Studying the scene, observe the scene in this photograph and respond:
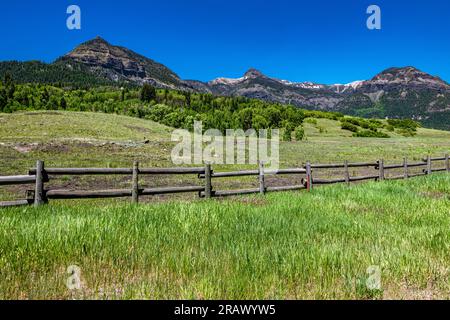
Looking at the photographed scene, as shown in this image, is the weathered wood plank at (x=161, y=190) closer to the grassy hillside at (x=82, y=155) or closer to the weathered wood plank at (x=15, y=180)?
the grassy hillside at (x=82, y=155)

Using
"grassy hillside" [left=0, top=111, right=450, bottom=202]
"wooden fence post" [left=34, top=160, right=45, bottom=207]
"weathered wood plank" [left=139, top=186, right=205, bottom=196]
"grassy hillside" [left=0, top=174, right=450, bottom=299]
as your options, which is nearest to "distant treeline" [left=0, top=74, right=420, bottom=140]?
"grassy hillside" [left=0, top=111, right=450, bottom=202]

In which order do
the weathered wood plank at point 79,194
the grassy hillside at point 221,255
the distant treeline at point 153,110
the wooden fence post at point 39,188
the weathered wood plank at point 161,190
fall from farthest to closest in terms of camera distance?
the distant treeline at point 153,110 < the weathered wood plank at point 161,190 < the weathered wood plank at point 79,194 < the wooden fence post at point 39,188 < the grassy hillside at point 221,255

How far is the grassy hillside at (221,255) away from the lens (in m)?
4.11

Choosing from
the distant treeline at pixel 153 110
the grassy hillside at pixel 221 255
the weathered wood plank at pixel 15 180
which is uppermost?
the distant treeline at pixel 153 110

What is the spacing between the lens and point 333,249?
213 inches

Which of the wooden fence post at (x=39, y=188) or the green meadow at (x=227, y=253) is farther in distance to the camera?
the wooden fence post at (x=39, y=188)

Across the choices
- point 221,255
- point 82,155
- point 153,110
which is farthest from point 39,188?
point 153,110

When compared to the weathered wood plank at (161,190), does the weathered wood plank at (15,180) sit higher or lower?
higher

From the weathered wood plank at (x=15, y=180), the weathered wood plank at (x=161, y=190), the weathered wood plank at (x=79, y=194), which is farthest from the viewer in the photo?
the weathered wood plank at (x=161, y=190)

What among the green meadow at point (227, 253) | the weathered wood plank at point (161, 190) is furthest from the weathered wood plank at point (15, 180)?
the weathered wood plank at point (161, 190)

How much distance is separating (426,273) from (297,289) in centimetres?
188

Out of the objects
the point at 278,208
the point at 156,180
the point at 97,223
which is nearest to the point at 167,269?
the point at 97,223

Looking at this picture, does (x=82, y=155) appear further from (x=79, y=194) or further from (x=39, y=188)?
(x=39, y=188)

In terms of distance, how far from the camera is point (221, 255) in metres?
5.18
